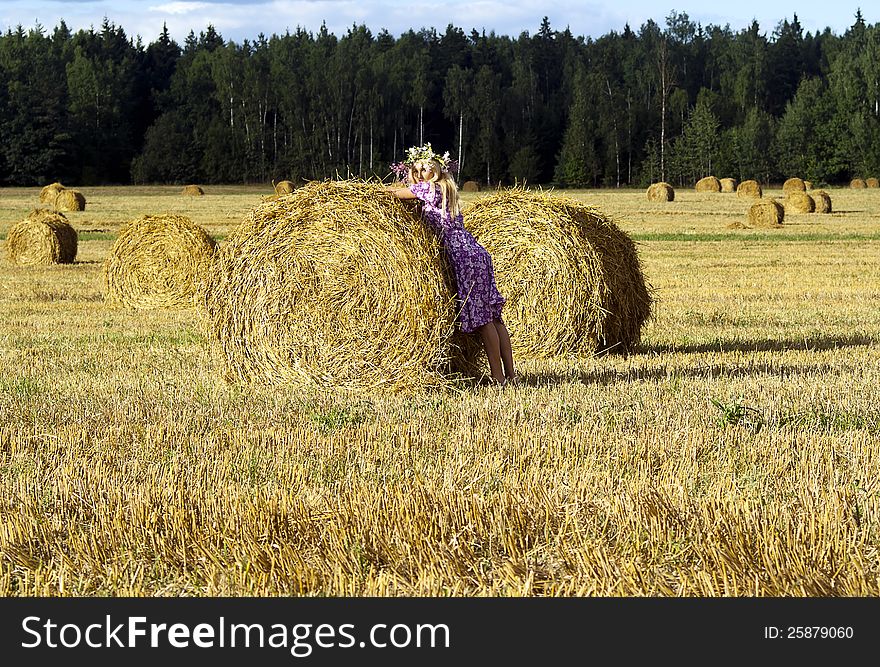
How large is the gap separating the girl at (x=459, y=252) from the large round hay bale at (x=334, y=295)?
0.13 m

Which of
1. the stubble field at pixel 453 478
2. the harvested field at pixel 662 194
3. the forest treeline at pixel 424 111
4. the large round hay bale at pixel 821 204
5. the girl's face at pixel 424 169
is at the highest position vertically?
the forest treeline at pixel 424 111

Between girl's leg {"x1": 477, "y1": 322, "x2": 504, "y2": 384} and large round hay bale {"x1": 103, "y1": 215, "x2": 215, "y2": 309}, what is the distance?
8.95 meters

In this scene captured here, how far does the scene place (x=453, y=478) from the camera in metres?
6.21

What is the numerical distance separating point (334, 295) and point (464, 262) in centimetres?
95

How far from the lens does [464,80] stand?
317 ft

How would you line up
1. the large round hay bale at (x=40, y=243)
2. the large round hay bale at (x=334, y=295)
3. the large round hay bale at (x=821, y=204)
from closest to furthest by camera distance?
A: the large round hay bale at (x=334, y=295)
the large round hay bale at (x=40, y=243)
the large round hay bale at (x=821, y=204)

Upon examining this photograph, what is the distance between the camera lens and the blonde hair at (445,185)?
9.21 m

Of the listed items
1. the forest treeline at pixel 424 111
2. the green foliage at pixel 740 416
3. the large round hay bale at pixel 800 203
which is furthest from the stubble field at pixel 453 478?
the forest treeline at pixel 424 111

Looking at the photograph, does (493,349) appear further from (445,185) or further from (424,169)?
(424,169)

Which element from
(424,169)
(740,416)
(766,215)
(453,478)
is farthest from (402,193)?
(766,215)

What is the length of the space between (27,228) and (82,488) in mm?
18128

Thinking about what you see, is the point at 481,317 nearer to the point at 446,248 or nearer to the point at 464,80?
the point at 446,248

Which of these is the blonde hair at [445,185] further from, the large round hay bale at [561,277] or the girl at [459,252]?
the large round hay bale at [561,277]
